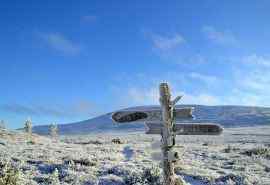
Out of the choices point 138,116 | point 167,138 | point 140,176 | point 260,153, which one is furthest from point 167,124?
point 260,153

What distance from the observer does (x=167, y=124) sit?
1100 centimetres

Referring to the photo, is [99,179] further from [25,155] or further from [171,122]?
[171,122]

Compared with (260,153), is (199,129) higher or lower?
higher

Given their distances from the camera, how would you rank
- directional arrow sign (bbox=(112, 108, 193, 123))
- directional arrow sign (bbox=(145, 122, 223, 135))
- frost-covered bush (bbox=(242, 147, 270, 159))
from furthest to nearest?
frost-covered bush (bbox=(242, 147, 270, 159))
directional arrow sign (bbox=(112, 108, 193, 123))
directional arrow sign (bbox=(145, 122, 223, 135))

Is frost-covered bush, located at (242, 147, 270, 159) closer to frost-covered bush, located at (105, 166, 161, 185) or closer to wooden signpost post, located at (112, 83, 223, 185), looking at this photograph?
frost-covered bush, located at (105, 166, 161, 185)

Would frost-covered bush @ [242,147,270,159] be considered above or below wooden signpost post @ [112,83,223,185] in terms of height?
below

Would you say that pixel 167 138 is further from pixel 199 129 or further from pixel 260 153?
pixel 260 153

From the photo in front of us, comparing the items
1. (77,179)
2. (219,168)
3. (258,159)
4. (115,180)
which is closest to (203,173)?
(219,168)

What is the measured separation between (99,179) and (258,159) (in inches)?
567

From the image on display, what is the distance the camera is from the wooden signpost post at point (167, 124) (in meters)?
10.9

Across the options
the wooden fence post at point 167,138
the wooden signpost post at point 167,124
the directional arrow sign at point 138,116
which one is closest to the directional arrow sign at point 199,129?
the wooden signpost post at point 167,124

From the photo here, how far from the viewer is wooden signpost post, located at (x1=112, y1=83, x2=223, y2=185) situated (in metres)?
10.9

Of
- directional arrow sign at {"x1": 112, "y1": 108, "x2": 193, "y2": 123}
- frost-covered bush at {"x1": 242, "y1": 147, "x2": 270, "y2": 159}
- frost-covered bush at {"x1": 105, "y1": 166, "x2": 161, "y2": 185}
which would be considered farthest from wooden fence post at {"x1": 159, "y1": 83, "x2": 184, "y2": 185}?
frost-covered bush at {"x1": 242, "y1": 147, "x2": 270, "y2": 159}

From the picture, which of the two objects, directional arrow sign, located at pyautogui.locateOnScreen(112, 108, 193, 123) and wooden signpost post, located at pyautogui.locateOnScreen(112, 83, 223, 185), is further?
directional arrow sign, located at pyautogui.locateOnScreen(112, 108, 193, 123)
